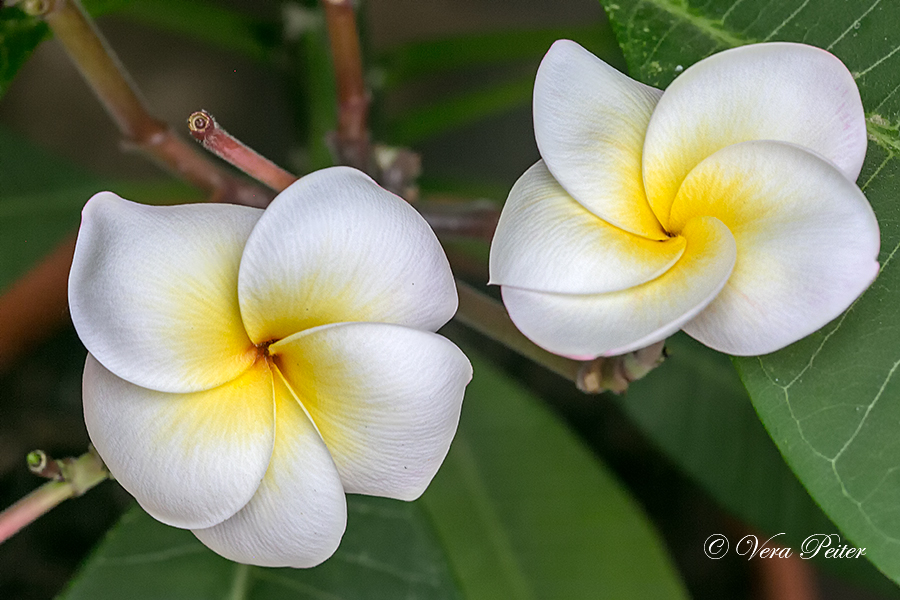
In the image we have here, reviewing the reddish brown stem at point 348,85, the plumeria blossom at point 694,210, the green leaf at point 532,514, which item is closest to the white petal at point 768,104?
the plumeria blossom at point 694,210

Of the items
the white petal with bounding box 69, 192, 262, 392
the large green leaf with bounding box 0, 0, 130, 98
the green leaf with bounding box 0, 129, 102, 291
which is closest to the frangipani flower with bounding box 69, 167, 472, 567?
the white petal with bounding box 69, 192, 262, 392

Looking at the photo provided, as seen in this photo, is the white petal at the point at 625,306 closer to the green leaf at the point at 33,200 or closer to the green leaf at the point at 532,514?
the green leaf at the point at 532,514

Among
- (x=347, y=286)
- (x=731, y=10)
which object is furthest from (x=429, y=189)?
(x=347, y=286)

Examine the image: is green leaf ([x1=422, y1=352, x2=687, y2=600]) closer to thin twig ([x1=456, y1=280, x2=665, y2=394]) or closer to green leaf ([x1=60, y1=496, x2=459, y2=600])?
green leaf ([x1=60, y1=496, x2=459, y2=600])

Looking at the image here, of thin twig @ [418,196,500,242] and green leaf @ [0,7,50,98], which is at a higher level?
green leaf @ [0,7,50,98]

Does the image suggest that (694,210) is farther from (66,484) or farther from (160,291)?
(66,484)

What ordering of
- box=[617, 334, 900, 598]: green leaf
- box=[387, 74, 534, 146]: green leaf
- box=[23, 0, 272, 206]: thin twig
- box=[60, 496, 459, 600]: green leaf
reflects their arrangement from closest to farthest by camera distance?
1. box=[23, 0, 272, 206]: thin twig
2. box=[60, 496, 459, 600]: green leaf
3. box=[617, 334, 900, 598]: green leaf
4. box=[387, 74, 534, 146]: green leaf

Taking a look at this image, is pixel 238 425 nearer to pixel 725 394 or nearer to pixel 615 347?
pixel 615 347

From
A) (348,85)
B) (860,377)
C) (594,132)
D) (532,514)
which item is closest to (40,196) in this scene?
(348,85)
